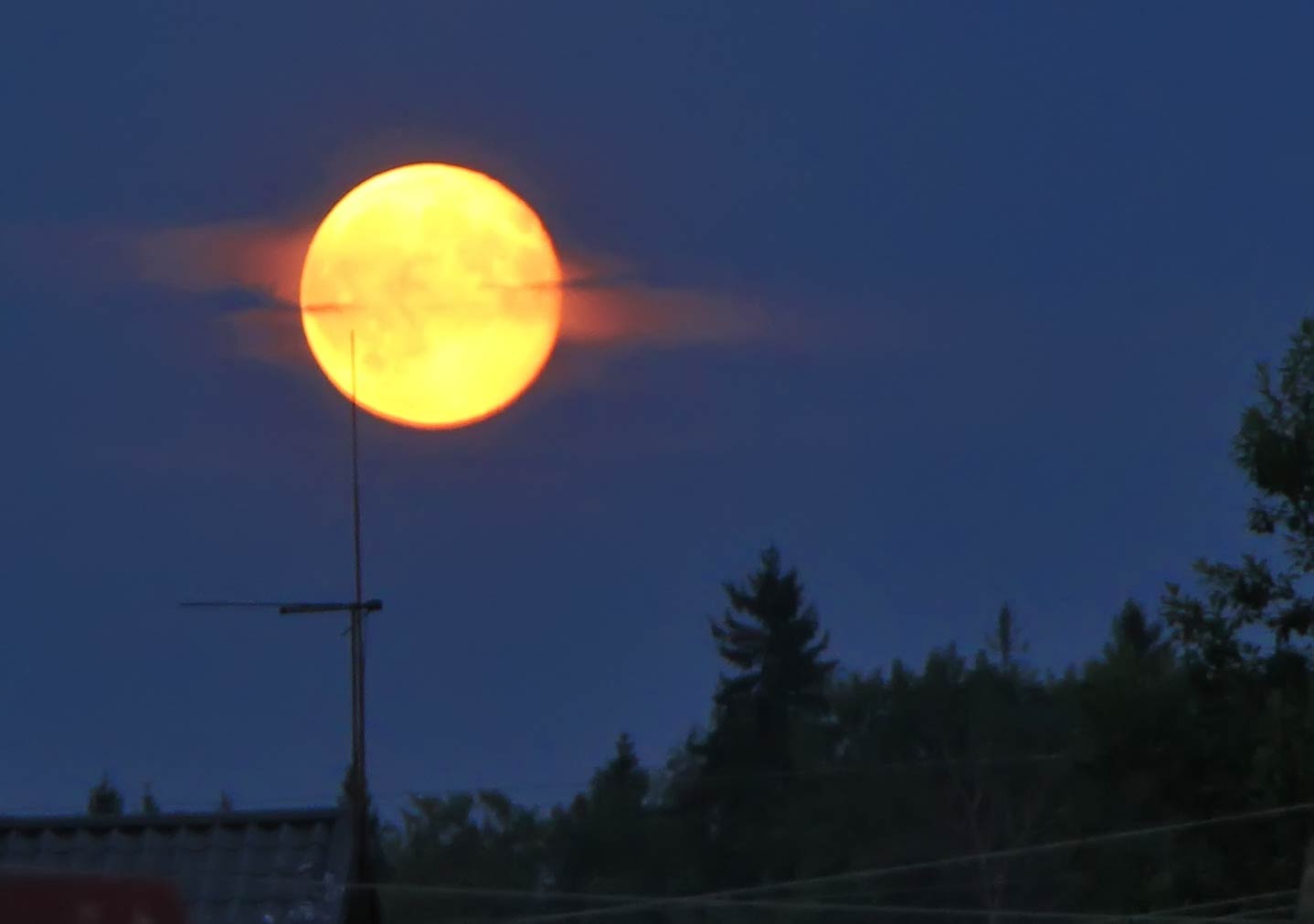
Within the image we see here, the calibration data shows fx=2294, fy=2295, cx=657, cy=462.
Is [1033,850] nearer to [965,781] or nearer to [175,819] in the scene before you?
[175,819]

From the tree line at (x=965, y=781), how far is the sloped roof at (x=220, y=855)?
56.1ft

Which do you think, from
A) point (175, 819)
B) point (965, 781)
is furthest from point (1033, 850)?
point (965, 781)

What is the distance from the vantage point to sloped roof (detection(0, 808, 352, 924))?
11.1 meters

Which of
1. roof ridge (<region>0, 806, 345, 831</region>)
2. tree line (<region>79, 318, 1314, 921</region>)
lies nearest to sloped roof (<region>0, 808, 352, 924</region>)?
roof ridge (<region>0, 806, 345, 831</region>)

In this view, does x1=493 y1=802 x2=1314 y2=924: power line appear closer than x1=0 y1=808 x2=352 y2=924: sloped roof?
No

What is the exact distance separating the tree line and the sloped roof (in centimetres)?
1711

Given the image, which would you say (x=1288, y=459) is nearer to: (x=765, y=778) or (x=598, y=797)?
(x=765, y=778)

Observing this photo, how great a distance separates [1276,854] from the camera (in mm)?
28312

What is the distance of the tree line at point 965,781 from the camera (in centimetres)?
2916

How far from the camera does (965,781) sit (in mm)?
63875

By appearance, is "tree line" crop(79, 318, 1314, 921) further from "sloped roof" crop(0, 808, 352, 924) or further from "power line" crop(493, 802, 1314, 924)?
"sloped roof" crop(0, 808, 352, 924)

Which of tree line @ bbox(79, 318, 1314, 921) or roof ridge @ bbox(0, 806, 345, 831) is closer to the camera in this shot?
roof ridge @ bbox(0, 806, 345, 831)

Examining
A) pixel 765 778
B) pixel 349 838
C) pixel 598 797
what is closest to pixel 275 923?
pixel 349 838

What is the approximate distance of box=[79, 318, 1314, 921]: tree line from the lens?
29.2m
